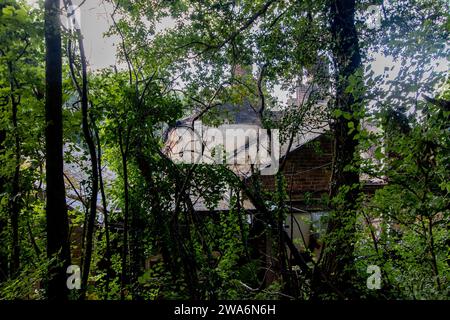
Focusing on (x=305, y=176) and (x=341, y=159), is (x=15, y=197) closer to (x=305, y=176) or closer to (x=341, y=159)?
(x=341, y=159)

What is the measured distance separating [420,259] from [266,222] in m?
2.26

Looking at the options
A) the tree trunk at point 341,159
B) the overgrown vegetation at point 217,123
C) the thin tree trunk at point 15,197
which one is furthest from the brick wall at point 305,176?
the thin tree trunk at point 15,197

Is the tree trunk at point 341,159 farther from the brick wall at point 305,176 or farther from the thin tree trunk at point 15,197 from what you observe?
the brick wall at point 305,176

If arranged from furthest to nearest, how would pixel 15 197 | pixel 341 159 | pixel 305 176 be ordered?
pixel 305 176 < pixel 341 159 < pixel 15 197

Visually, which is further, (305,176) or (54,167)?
(305,176)

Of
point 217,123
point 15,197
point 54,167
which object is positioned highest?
point 217,123

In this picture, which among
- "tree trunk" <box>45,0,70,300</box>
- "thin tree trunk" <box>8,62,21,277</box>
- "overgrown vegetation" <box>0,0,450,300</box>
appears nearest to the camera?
"overgrown vegetation" <box>0,0,450,300</box>

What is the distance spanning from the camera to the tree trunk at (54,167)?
3021mm

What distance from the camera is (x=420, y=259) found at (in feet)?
10.2

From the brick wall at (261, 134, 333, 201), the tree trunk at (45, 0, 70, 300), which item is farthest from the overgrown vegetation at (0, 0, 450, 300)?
the brick wall at (261, 134, 333, 201)

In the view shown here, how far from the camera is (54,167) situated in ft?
10.1

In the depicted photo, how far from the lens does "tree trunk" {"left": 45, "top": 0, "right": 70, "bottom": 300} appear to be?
3.02 meters

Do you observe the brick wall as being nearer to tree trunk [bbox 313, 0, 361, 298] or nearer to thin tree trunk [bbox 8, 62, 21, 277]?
tree trunk [bbox 313, 0, 361, 298]

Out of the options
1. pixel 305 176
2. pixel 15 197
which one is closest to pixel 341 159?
pixel 15 197
